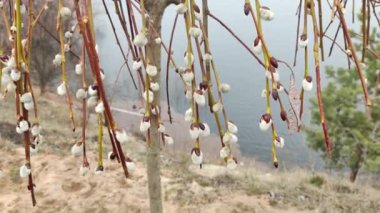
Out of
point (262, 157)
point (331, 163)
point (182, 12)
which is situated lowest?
point (262, 157)

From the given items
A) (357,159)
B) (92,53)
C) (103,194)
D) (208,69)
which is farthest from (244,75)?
(92,53)

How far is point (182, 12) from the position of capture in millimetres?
1035

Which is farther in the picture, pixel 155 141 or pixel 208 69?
pixel 155 141

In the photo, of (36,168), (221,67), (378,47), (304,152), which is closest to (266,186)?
(36,168)

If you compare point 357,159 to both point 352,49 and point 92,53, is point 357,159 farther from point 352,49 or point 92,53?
point 92,53

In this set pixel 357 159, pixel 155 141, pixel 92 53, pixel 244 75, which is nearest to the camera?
pixel 92 53

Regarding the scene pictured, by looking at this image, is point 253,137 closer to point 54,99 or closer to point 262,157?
point 262,157

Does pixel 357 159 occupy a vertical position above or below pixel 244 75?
below

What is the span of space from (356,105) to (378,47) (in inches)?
56.7

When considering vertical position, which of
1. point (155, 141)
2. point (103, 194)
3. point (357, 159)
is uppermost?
point (155, 141)

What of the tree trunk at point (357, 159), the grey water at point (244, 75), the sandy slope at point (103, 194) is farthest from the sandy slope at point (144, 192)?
the grey water at point (244, 75)

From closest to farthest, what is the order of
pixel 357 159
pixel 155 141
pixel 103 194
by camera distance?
pixel 155 141 < pixel 103 194 < pixel 357 159

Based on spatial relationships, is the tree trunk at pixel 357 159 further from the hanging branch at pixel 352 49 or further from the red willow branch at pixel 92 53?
the red willow branch at pixel 92 53

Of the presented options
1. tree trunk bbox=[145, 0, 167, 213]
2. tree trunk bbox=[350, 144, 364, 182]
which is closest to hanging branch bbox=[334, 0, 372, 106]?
tree trunk bbox=[145, 0, 167, 213]
